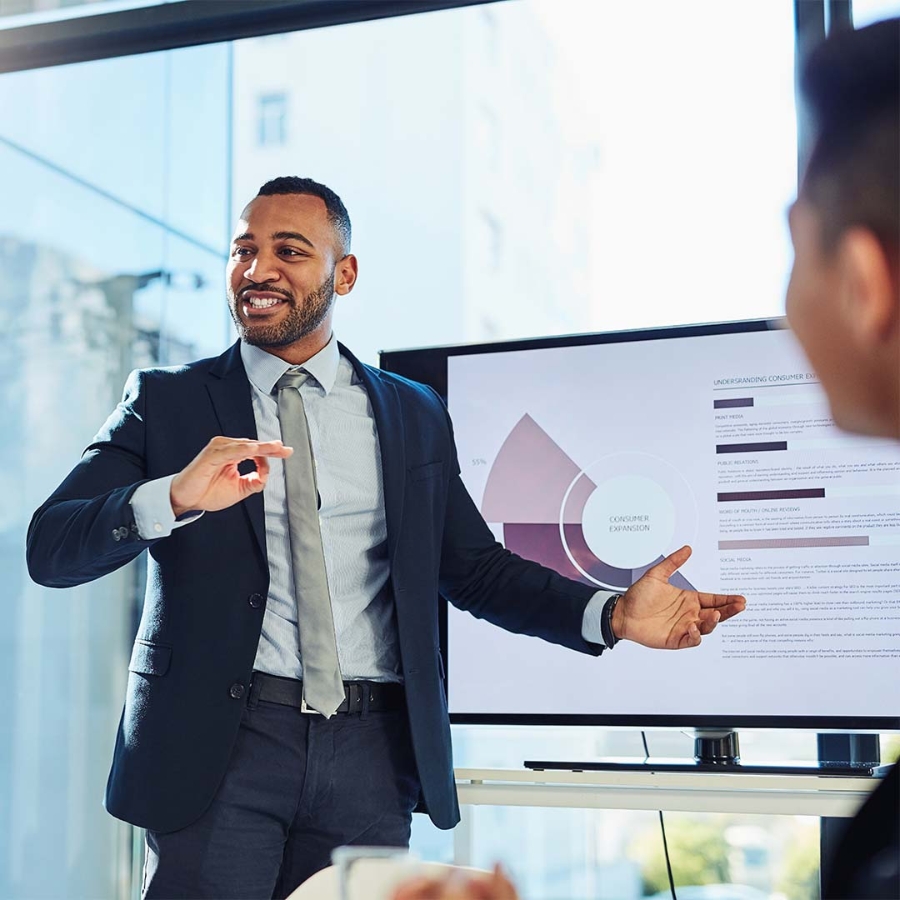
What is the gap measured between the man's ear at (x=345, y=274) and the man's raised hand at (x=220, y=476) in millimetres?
756

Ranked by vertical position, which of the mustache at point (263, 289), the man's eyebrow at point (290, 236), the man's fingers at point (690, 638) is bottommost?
the man's fingers at point (690, 638)

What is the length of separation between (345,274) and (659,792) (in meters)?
1.31

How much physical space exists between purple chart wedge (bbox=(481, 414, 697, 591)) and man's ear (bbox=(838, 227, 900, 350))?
2083 millimetres

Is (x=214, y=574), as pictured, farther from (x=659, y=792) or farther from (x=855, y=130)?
(x=855, y=130)

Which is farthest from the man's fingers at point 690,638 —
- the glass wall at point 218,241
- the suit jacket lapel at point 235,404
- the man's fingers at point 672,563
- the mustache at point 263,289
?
the mustache at point 263,289

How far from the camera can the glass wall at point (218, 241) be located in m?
3.46

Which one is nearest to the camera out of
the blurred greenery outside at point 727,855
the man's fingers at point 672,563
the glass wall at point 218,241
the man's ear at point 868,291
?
the man's ear at point 868,291

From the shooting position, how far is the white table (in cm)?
246

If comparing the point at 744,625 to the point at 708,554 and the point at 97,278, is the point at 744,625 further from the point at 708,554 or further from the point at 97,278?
the point at 97,278

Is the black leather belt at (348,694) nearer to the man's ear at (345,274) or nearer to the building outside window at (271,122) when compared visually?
the man's ear at (345,274)

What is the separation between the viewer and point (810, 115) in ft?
2.64

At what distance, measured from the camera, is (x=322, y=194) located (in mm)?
2568

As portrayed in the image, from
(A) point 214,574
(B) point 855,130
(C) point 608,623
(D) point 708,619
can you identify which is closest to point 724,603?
(D) point 708,619

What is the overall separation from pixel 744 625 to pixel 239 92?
285cm
